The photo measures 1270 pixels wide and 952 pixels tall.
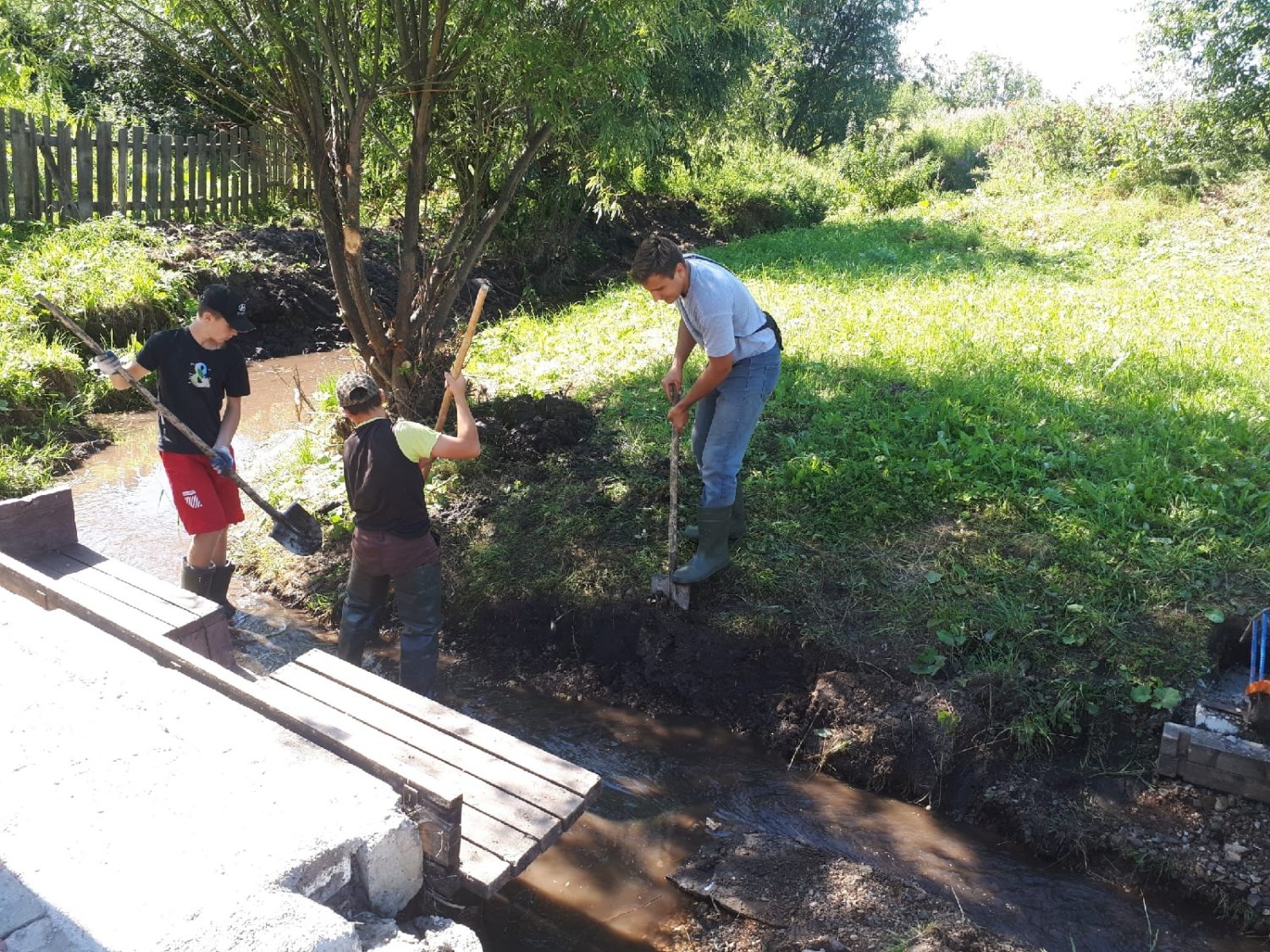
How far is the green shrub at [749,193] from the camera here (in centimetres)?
1691

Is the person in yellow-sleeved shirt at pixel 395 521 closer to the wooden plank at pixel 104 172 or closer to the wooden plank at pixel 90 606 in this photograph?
the wooden plank at pixel 90 606

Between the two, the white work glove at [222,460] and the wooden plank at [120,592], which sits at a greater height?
the white work glove at [222,460]

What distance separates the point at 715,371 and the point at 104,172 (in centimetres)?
1072

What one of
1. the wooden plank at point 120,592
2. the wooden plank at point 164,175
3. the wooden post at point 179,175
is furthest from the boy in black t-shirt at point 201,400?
the wooden post at point 179,175

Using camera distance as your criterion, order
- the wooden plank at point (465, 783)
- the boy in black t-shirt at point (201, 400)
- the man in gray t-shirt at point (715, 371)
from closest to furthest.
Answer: the wooden plank at point (465, 783) < the man in gray t-shirt at point (715, 371) < the boy in black t-shirt at point (201, 400)

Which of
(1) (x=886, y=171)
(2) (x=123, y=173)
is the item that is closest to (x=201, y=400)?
(2) (x=123, y=173)

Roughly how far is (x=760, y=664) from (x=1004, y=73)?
76347 mm

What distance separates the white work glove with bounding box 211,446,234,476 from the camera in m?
4.97

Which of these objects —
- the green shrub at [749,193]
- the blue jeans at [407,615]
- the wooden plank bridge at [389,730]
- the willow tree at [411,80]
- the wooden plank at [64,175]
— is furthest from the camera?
the green shrub at [749,193]

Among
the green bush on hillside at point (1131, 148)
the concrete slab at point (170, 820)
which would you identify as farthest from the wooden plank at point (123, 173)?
the green bush on hillside at point (1131, 148)

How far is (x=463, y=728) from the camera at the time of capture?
3598mm

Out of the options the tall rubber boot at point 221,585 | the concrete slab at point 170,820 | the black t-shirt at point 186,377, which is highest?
the black t-shirt at point 186,377

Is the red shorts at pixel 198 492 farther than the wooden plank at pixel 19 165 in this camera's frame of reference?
No

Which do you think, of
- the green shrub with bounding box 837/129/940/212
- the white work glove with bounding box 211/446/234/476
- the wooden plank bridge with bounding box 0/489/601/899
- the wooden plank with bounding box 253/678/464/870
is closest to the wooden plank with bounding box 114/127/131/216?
the white work glove with bounding box 211/446/234/476
